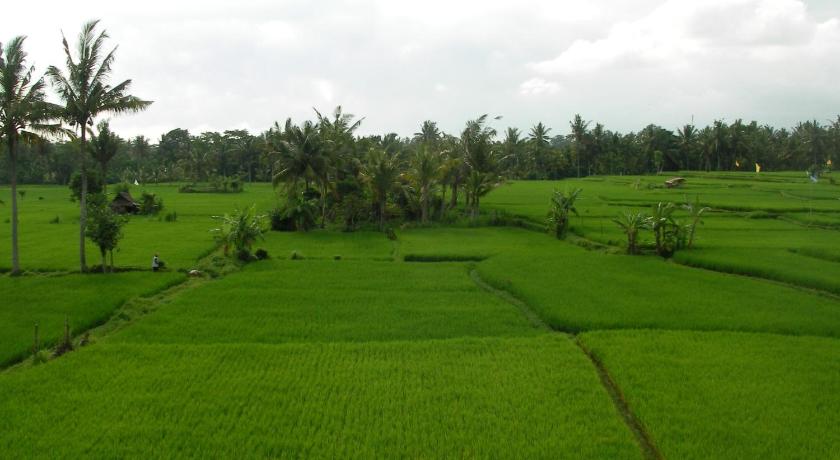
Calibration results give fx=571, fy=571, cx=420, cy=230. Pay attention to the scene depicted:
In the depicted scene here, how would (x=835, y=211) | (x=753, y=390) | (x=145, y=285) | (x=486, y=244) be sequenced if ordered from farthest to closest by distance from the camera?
(x=835, y=211), (x=486, y=244), (x=145, y=285), (x=753, y=390)

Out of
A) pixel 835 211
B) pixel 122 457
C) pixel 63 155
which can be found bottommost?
pixel 122 457

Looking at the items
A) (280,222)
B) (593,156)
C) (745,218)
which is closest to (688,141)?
(593,156)

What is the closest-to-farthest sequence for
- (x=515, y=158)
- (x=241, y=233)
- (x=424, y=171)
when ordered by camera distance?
(x=241, y=233) < (x=424, y=171) < (x=515, y=158)

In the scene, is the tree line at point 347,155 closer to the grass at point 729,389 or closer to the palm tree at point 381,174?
the palm tree at point 381,174

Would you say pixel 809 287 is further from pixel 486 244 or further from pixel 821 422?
pixel 486 244

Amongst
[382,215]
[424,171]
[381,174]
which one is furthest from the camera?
[424,171]

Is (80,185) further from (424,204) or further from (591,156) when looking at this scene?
(591,156)

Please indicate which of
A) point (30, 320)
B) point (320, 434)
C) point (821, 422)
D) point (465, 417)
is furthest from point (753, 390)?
point (30, 320)

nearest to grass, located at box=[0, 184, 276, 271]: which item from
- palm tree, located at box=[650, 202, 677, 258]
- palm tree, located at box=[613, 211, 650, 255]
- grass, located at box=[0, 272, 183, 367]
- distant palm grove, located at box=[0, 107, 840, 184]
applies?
grass, located at box=[0, 272, 183, 367]
